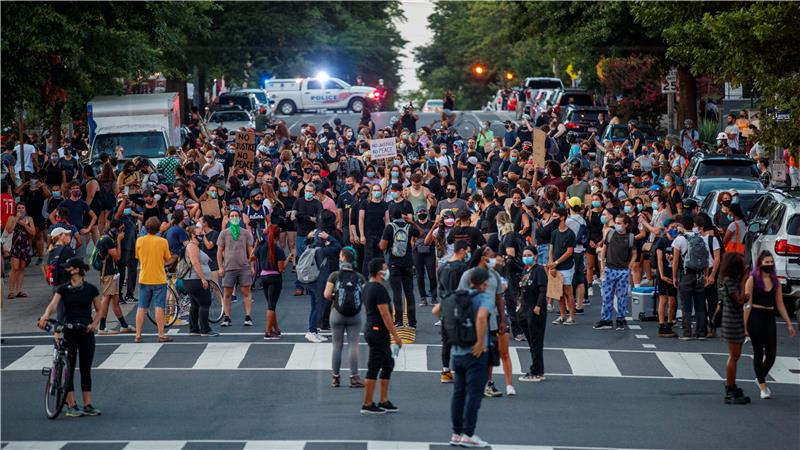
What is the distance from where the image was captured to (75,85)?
30641 mm

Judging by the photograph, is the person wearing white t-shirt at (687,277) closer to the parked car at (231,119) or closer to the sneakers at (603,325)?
the sneakers at (603,325)

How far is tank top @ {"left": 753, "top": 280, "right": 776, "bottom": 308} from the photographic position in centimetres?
1634

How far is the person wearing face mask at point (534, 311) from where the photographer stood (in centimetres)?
1717

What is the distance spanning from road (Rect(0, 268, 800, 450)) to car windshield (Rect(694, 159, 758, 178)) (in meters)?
9.62

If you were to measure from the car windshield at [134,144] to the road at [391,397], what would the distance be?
15.3 metres

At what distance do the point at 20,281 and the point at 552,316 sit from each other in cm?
926

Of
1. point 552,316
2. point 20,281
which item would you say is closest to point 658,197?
point 552,316

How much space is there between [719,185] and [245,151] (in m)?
9.89

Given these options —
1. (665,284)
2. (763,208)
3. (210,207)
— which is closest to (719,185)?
(763,208)

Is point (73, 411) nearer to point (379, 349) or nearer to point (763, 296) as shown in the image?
point (379, 349)

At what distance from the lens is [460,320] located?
13938 mm

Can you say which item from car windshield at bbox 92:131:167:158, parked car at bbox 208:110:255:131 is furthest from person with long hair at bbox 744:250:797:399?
parked car at bbox 208:110:255:131

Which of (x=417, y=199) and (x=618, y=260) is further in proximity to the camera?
(x=417, y=199)

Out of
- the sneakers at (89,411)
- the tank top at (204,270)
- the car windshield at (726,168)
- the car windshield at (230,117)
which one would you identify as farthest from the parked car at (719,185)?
the car windshield at (230,117)
